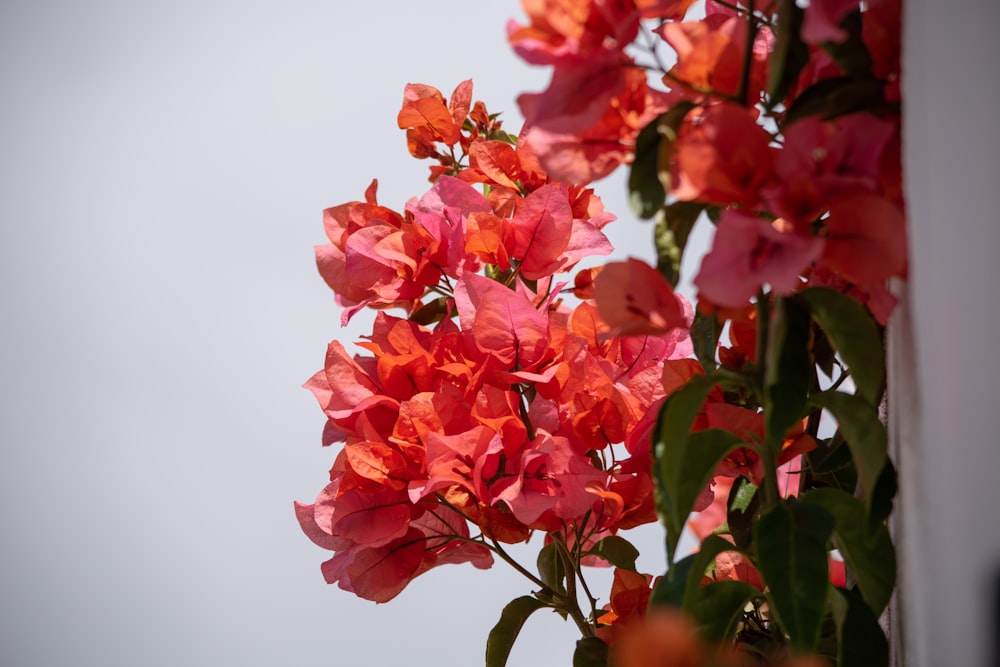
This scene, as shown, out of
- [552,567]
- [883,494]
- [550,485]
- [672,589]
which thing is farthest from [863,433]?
[552,567]

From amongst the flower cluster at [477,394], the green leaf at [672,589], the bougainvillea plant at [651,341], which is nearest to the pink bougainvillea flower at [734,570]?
the bougainvillea plant at [651,341]

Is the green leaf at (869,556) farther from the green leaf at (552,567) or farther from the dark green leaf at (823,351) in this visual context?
the green leaf at (552,567)

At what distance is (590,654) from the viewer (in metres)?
0.72

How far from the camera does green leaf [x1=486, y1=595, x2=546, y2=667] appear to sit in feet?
2.66

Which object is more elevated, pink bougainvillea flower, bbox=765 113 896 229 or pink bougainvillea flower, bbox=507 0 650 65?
pink bougainvillea flower, bbox=507 0 650 65

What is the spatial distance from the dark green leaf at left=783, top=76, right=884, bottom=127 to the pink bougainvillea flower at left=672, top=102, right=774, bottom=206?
0.12 feet

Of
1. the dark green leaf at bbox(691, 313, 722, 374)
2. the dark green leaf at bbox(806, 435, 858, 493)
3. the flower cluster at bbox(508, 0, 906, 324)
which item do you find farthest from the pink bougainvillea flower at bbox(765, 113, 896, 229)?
the dark green leaf at bbox(806, 435, 858, 493)

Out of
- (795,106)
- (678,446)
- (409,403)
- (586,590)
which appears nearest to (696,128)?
(795,106)

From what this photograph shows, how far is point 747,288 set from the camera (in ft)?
1.55

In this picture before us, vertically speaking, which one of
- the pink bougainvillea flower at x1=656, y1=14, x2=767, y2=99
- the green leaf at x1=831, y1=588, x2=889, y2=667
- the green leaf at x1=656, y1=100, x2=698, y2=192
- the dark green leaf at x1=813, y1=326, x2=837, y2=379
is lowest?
the green leaf at x1=831, y1=588, x2=889, y2=667

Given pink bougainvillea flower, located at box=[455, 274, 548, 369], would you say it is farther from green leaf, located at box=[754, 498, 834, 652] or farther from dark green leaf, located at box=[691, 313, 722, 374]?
green leaf, located at box=[754, 498, 834, 652]

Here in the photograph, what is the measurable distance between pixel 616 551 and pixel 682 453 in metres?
0.28

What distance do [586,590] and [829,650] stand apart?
0.20m

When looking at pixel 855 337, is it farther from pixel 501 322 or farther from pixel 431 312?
pixel 431 312
